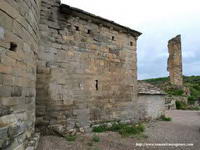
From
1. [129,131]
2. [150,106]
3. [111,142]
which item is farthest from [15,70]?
[150,106]

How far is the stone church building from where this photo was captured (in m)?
3.38

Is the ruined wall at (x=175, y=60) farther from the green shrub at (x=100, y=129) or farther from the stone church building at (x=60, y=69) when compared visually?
the green shrub at (x=100, y=129)

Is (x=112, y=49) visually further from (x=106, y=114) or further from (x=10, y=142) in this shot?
(x=10, y=142)

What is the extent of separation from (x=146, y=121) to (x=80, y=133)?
4219 mm

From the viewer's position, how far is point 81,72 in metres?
6.73

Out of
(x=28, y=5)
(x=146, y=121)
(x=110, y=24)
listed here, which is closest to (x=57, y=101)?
(x=28, y=5)

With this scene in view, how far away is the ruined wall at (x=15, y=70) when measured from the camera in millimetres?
3117

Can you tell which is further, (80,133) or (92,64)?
(92,64)

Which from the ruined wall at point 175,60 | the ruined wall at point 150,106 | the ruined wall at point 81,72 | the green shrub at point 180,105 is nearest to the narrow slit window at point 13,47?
the ruined wall at point 81,72

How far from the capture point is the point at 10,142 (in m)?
3.29

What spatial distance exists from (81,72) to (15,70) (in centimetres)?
335

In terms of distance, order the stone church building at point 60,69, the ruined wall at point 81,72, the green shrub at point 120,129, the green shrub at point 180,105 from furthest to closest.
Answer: the green shrub at point 180,105 → the green shrub at point 120,129 → the ruined wall at point 81,72 → the stone church building at point 60,69

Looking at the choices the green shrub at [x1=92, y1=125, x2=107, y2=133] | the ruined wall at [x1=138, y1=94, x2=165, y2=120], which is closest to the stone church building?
the green shrub at [x1=92, y1=125, x2=107, y2=133]

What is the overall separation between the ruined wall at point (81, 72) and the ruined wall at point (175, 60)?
12751 mm
